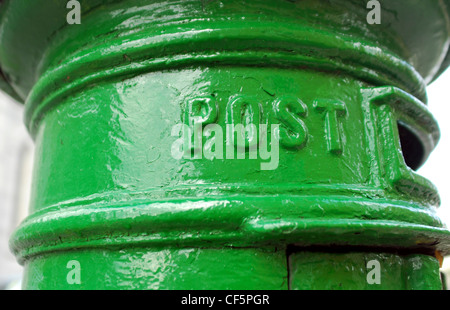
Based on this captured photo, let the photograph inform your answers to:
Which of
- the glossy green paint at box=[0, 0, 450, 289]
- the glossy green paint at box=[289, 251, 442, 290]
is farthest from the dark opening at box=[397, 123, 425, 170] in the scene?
the glossy green paint at box=[289, 251, 442, 290]

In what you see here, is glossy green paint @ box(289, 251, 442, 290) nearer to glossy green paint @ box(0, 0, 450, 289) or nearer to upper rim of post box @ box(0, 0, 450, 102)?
glossy green paint @ box(0, 0, 450, 289)

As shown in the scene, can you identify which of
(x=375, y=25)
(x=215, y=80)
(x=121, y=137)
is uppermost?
(x=375, y=25)

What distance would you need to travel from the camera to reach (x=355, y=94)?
1.23m

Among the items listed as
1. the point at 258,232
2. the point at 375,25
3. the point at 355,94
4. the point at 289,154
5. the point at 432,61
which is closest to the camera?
the point at 258,232

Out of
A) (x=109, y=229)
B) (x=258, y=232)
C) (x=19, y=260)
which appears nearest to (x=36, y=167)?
(x=19, y=260)

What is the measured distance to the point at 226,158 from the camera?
3.55 feet

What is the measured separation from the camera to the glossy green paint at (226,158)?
1016 mm

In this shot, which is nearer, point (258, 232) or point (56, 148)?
point (258, 232)

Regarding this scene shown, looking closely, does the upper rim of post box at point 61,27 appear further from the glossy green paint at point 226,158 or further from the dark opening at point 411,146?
the dark opening at point 411,146

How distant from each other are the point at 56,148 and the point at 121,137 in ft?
0.92

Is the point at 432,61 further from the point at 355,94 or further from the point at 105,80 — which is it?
the point at 105,80

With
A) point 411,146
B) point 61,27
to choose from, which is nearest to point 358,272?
point 411,146

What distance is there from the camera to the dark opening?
1504 mm

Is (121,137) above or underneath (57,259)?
above
